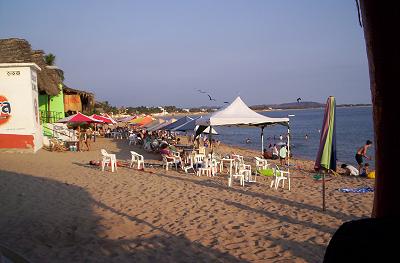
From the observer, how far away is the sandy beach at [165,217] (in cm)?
507

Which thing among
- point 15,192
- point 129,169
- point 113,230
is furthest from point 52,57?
point 113,230

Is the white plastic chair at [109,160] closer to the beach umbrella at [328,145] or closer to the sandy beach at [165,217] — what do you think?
the sandy beach at [165,217]

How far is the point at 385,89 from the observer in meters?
1.60

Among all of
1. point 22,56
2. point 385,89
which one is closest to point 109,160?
point 22,56

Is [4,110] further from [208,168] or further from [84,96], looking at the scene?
[84,96]

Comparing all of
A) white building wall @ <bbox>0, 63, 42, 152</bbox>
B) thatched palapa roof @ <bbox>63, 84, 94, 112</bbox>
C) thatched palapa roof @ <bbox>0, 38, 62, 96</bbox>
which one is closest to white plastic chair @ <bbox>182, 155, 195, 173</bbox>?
white building wall @ <bbox>0, 63, 42, 152</bbox>

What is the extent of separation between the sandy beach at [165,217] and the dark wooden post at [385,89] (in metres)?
3.45

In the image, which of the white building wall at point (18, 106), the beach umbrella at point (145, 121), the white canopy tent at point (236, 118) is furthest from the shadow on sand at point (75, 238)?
the beach umbrella at point (145, 121)

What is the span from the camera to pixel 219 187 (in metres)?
9.98

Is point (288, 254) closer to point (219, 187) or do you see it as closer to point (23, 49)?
point (219, 187)

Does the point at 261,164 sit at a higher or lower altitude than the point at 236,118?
lower

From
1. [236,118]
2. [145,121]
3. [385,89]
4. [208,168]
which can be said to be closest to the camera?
[385,89]

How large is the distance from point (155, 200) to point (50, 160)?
7.89m

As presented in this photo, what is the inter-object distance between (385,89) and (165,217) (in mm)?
5732
